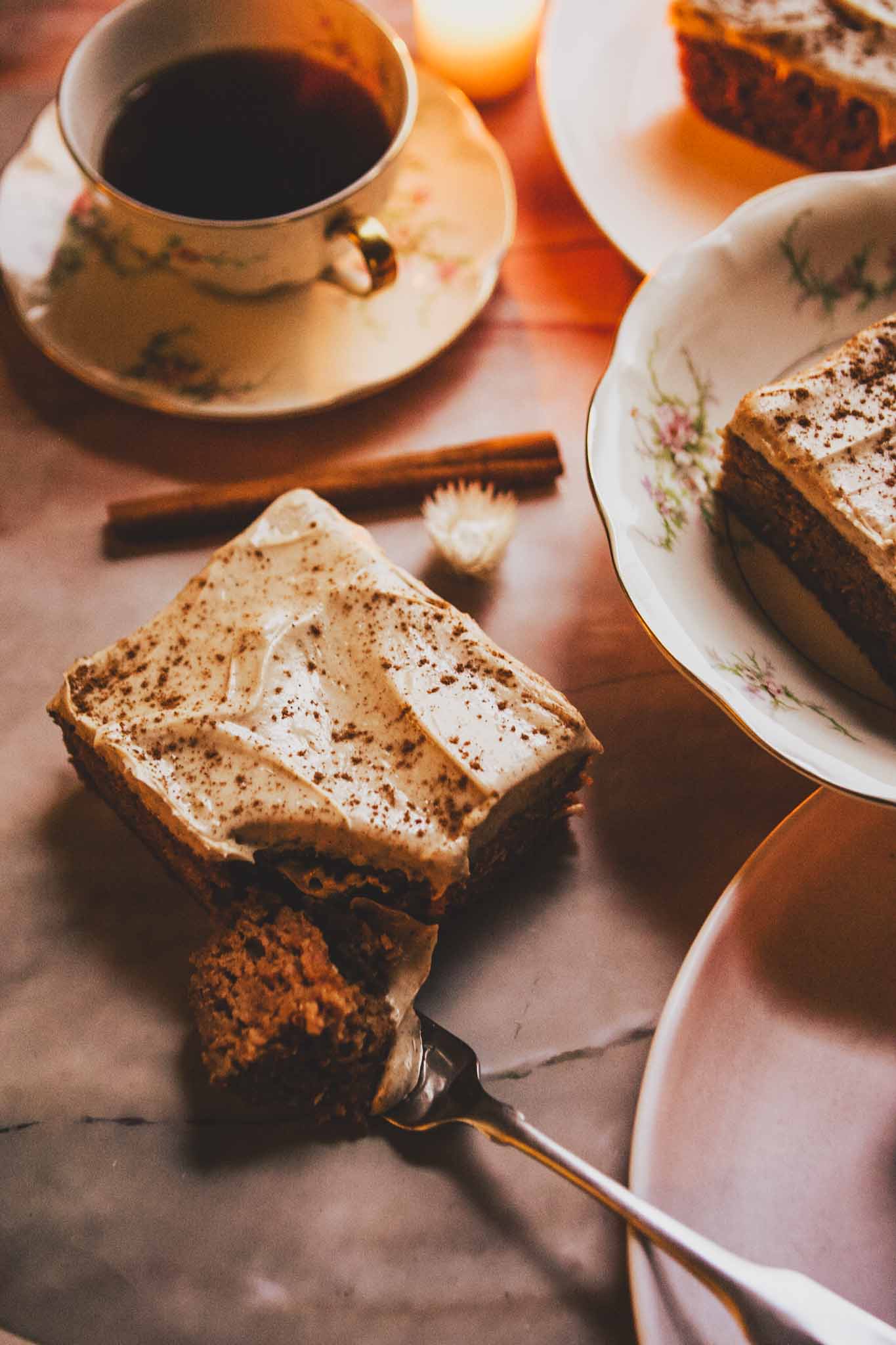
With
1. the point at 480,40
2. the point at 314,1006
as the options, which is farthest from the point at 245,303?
the point at 314,1006

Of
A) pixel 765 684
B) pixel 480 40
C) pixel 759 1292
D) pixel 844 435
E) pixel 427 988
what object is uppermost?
pixel 480 40

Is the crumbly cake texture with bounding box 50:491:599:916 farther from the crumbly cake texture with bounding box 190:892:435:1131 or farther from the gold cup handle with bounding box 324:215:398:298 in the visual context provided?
the gold cup handle with bounding box 324:215:398:298

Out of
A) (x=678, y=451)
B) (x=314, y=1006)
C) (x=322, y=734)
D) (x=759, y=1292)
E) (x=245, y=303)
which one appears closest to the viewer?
(x=759, y=1292)

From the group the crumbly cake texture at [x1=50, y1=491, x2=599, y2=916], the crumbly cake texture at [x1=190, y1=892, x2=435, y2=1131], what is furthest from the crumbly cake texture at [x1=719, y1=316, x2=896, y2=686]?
the crumbly cake texture at [x1=190, y1=892, x2=435, y2=1131]

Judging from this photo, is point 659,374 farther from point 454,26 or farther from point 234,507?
point 454,26

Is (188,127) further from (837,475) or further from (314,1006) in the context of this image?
(314,1006)

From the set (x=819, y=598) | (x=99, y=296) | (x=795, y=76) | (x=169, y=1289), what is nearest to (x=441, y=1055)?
(x=169, y=1289)

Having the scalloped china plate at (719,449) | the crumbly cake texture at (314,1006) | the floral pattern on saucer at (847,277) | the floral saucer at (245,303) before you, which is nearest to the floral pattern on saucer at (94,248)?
the floral saucer at (245,303)

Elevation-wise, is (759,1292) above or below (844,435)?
below
